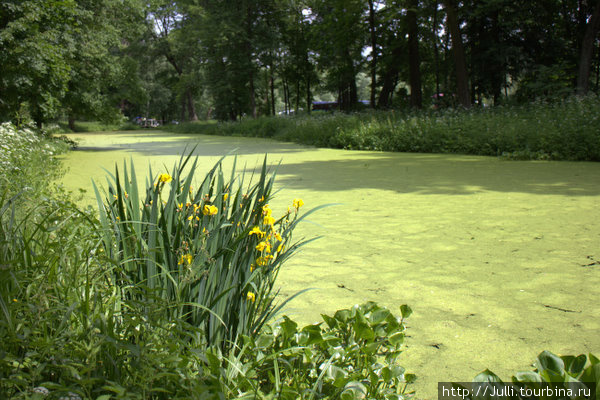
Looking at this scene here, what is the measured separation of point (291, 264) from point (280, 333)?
139cm

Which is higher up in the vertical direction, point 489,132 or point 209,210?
point 489,132

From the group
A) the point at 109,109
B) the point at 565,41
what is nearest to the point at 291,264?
the point at 109,109

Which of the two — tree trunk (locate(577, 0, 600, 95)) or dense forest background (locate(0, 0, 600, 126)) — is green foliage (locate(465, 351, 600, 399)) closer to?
dense forest background (locate(0, 0, 600, 126))

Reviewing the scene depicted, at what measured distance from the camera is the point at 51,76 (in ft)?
31.4

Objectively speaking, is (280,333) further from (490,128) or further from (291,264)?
(490,128)

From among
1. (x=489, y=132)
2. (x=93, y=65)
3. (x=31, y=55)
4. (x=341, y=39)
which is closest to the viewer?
(x=31, y=55)

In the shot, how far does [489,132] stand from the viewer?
929cm

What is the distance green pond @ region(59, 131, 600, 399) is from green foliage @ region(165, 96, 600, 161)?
1944 mm

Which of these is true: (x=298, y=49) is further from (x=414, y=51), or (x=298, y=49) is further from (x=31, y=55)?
(x=31, y=55)

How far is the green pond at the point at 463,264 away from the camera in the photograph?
6.41 feet

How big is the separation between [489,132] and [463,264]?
7059 mm

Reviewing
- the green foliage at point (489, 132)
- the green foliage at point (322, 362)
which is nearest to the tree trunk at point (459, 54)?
the green foliage at point (489, 132)

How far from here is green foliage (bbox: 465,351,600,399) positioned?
48.4 inches

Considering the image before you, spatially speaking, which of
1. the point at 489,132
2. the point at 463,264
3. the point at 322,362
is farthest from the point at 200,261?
the point at 489,132
